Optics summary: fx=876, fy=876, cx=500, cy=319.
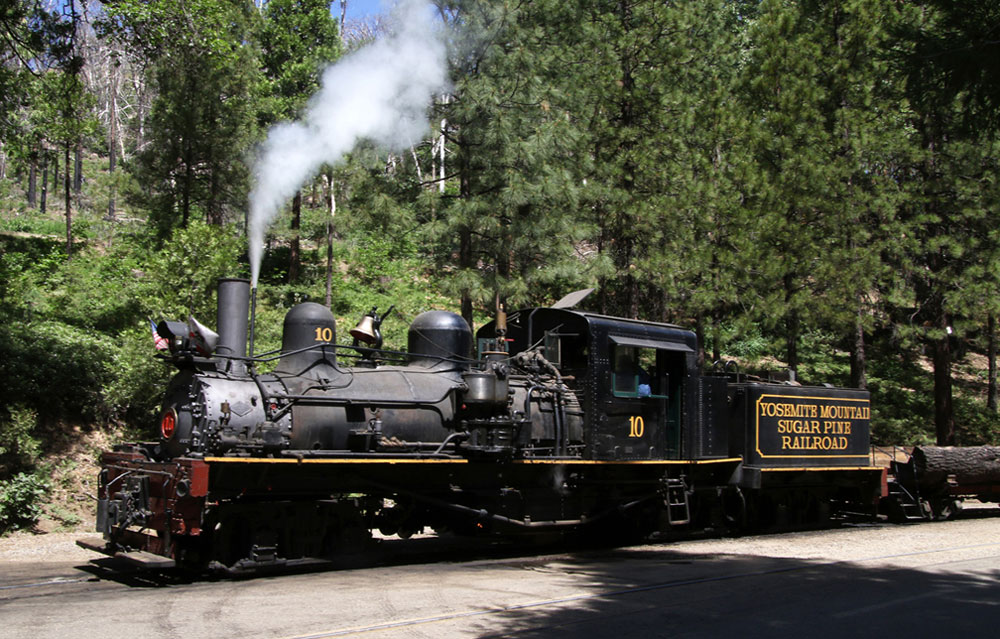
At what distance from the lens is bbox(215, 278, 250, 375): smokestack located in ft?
31.7

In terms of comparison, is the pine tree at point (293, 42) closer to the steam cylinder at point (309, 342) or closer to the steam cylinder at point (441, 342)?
the steam cylinder at point (441, 342)

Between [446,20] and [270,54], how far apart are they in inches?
517

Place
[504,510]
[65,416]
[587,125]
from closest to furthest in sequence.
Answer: [504,510]
[65,416]
[587,125]

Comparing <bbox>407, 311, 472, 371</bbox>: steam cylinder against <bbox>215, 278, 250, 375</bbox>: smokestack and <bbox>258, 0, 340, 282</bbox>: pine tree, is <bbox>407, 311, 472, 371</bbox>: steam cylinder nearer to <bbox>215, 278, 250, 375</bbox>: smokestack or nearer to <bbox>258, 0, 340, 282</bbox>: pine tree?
<bbox>215, 278, 250, 375</bbox>: smokestack

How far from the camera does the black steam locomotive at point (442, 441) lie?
898 cm

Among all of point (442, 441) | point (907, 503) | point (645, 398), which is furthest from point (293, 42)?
point (907, 503)

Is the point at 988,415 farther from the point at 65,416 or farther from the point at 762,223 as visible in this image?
the point at 65,416

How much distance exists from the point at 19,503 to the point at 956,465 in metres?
15.9

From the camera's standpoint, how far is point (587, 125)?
20750 millimetres

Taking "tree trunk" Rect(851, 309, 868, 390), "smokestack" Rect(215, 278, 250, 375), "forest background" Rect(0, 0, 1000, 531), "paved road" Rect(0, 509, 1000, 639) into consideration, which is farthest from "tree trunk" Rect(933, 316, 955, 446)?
"smokestack" Rect(215, 278, 250, 375)

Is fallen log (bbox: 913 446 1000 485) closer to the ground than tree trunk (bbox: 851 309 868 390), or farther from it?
closer to the ground

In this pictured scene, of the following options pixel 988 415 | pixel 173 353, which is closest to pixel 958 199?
pixel 988 415

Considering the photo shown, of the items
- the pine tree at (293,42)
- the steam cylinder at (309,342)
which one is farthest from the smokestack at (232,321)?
the pine tree at (293,42)

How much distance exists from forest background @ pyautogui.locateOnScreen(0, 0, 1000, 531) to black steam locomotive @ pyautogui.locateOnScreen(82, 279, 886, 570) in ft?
16.9
